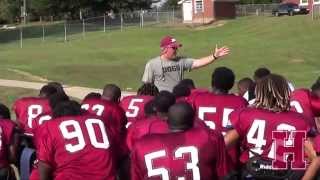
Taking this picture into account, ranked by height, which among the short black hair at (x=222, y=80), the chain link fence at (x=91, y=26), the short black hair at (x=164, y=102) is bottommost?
the short black hair at (x=164, y=102)

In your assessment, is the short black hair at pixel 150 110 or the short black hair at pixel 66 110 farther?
the short black hair at pixel 150 110

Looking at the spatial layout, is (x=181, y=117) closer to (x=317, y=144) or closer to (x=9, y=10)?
(x=317, y=144)

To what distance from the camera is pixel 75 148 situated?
18.8ft

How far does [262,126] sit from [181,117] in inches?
33.8

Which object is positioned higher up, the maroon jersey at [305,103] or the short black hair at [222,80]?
the short black hair at [222,80]

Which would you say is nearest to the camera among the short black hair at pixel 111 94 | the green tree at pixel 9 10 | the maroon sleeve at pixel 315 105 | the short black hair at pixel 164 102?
the short black hair at pixel 164 102

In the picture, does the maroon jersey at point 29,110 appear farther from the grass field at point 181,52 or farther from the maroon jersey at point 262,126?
the grass field at point 181,52

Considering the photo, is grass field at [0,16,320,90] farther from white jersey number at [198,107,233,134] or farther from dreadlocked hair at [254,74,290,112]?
dreadlocked hair at [254,74,290,112]

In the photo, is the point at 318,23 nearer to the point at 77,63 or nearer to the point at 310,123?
the point at 77,63

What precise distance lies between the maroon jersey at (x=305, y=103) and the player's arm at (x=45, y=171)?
235 centimetres

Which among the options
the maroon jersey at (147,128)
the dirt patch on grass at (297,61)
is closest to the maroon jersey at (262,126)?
the maroon jersey at (147,128)

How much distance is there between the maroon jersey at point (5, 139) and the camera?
684 cm

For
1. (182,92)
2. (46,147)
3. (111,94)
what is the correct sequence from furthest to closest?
(111,94) < (182,92) < (46,147)

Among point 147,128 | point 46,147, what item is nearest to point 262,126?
point 147,128
